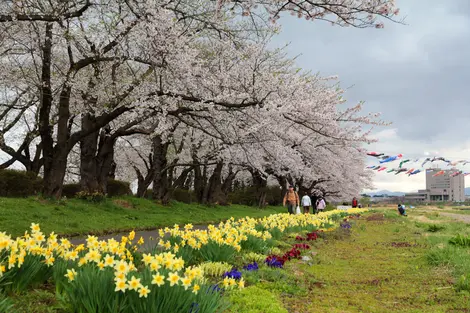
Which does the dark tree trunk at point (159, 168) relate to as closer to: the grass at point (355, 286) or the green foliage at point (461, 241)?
the grass at point (355, 286)

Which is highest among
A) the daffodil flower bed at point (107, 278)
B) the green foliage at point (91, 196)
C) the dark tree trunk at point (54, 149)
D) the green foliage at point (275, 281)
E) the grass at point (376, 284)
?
the dark tree trunk at point (54, 149)

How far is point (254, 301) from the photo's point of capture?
4367 millimetres

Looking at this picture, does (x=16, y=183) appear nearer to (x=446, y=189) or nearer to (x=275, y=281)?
(x=275, y=281)

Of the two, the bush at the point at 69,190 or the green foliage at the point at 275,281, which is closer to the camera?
the green foliage at the point at 275,281

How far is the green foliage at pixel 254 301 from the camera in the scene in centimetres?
415

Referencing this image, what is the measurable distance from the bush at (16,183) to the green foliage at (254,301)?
1484cm

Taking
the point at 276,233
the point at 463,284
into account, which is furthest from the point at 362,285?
the point at 276,233

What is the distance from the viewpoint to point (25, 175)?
679 inches

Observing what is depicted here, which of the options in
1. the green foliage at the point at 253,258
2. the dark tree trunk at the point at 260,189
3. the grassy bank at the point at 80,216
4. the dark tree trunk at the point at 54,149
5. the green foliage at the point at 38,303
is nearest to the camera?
the green foliage at the point at 38,303

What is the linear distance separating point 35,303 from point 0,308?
3.04ft

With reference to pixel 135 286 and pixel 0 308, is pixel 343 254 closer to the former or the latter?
pixel 135 286

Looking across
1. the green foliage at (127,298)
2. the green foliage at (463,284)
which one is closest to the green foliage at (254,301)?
the green foliage at (127,298)

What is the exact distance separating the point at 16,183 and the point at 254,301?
1601 cm

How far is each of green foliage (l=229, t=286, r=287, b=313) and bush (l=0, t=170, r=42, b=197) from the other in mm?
14840
